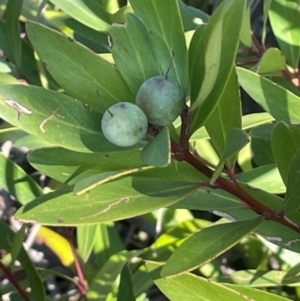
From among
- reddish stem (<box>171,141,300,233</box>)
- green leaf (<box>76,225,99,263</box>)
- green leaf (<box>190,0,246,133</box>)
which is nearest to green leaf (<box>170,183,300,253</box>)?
reddish stem (<box>171,141,300,233</box>)

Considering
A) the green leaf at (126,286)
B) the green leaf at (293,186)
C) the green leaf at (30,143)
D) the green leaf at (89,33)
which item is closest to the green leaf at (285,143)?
the green leaf at (293,186)

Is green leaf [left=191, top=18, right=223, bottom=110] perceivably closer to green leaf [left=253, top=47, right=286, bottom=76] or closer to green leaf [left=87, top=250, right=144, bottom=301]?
green leaf [left=253, top=47, right=286, bottom=76]

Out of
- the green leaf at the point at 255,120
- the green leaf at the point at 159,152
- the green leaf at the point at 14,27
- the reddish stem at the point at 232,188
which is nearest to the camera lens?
the green leaf at the point at 159,152

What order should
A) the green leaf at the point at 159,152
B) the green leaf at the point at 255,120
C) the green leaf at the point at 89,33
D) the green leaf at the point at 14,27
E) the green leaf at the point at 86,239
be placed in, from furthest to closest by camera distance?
the green leaf at the point at 86,239 → the green leaf at the point at 89,33 → the green leaf at the point at 14,27 → the green leaf at the point at 255,120 → the green leaf at the point at 159,152

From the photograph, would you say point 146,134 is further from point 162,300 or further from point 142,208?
point 162,300

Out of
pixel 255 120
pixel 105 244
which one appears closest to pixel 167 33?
pixel 255 120

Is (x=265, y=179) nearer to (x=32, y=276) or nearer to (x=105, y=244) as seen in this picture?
(x=32, y=276)

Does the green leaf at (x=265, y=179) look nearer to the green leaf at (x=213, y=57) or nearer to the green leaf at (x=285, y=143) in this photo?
the green leaf at (x=285, y=143)
